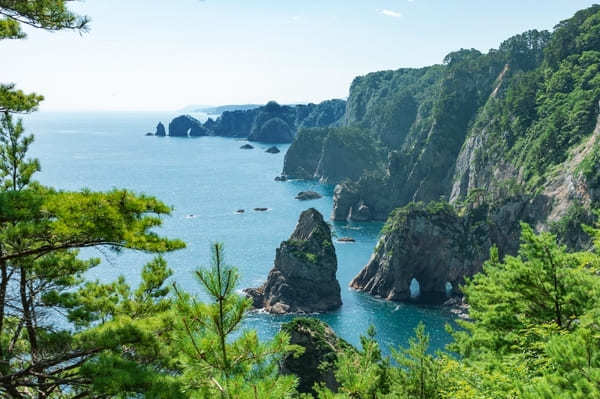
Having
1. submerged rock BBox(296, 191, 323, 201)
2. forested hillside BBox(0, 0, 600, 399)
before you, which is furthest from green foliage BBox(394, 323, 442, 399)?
submerged rock BBox(296, 191, 323, 201)

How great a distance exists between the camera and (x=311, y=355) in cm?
3953

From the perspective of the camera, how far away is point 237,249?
93.4 meters

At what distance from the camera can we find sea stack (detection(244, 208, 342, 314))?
71062 mm

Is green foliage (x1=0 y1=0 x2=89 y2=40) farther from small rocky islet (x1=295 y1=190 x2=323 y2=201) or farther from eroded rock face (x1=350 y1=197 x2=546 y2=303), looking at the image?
small rocky islet (x1=295 y1=190 x2=323 y2=201)

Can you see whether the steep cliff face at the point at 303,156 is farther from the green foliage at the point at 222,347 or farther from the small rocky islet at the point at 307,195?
the green foliage at the point at 222,347

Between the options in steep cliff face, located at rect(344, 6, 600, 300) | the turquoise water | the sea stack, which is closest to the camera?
the turquoise water

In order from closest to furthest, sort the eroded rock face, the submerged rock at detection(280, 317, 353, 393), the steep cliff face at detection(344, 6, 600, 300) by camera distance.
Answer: the submerged rock at detection(280, 317, 353, 393), the steep cliff face at detection(344, 6, 600, 300), the eroded rock face

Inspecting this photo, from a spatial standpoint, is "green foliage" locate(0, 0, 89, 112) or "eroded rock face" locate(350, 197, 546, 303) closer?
"green foliage" locate(0, 0, 89, 112)

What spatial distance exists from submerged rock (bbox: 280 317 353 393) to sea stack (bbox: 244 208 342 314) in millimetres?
28733

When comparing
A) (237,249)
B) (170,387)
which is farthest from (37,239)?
(237,249)

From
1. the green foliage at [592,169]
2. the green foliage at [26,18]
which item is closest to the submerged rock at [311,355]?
the green foliage at [26,18]

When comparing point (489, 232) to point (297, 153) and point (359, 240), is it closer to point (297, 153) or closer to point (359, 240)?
point (359, 240)

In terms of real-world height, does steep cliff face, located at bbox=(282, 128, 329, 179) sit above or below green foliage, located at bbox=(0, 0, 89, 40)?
below

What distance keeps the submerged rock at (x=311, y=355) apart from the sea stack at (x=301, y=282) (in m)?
28.7
